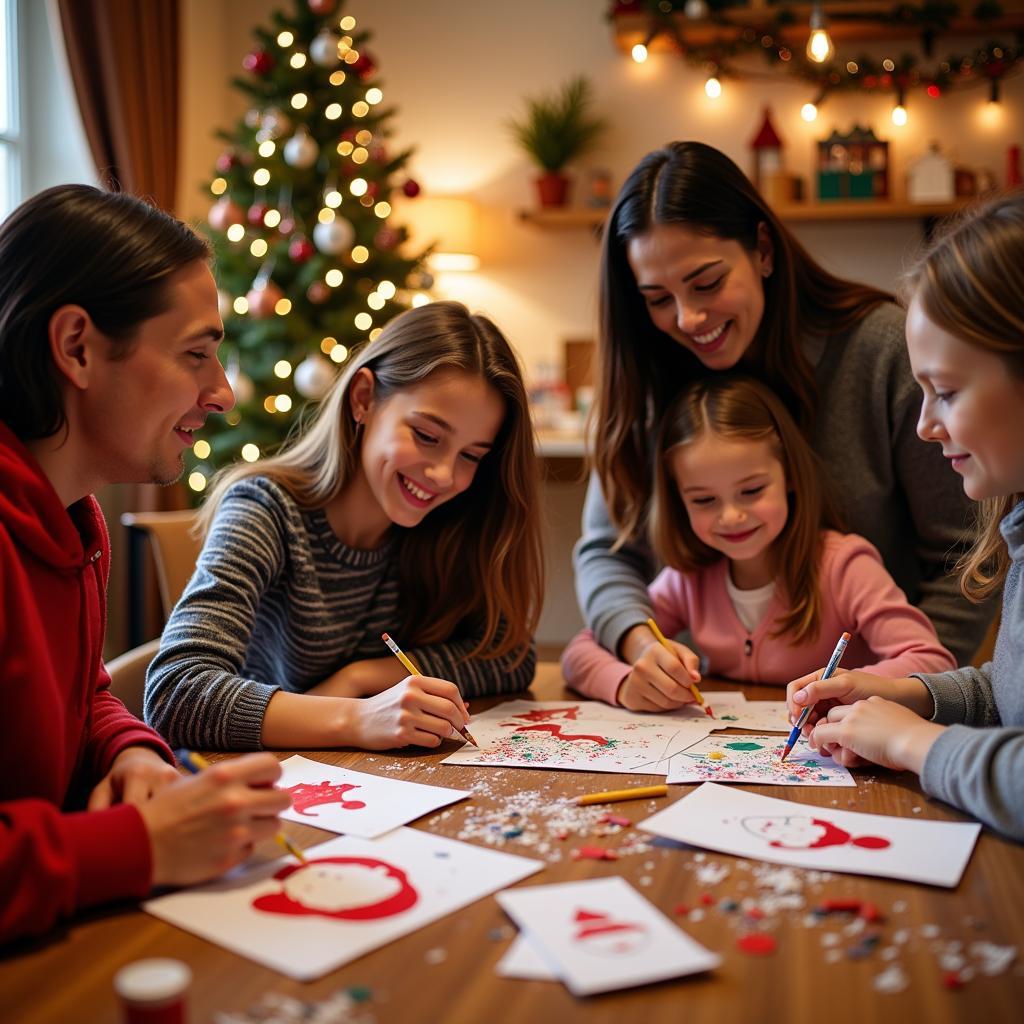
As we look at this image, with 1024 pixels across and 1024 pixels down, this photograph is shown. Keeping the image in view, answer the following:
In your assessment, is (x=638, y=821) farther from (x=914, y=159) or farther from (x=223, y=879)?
(x=914, y=159)

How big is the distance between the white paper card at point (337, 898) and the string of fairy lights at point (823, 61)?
4.03 meters

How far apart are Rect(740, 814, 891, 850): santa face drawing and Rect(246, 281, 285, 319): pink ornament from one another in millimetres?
3253

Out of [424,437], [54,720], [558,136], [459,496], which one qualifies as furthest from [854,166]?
[54,720]

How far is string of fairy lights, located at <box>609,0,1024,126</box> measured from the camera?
4410 mm

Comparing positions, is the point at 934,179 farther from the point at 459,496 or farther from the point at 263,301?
the point at 459,496

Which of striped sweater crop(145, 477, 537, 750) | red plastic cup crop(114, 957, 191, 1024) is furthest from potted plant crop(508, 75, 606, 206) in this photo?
red plastic cup crop(114, 957, 191, 1024)

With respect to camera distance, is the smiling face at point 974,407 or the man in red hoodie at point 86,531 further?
the smiling face at point 974,407

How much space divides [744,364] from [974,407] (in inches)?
30.1

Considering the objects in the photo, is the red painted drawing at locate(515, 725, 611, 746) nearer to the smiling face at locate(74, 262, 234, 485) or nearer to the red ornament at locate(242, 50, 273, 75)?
the smiling face at locate(74, 262, 234, 485)

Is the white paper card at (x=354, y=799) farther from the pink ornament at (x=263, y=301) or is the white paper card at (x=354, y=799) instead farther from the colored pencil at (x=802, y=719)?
A: the pink ornament at (x=263, y=301)

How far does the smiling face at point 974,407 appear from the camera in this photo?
1.15 meters

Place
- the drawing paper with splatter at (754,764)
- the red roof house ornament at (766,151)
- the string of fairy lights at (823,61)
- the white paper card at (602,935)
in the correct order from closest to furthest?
1. the white paper card at (602,935)
2. the drawing paper with splatter at (754,764)
3. the string of fairy lights at (823,61)
4. the red roof house ornament at (766,151)

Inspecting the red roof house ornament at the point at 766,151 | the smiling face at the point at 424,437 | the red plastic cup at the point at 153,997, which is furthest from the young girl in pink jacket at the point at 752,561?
the red roof house ornament at the point at 766,151

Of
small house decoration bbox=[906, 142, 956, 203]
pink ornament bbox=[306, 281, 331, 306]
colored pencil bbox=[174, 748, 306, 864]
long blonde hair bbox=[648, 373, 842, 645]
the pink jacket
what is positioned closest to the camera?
colored pencil bbox=[174, 748, 306, 864]
